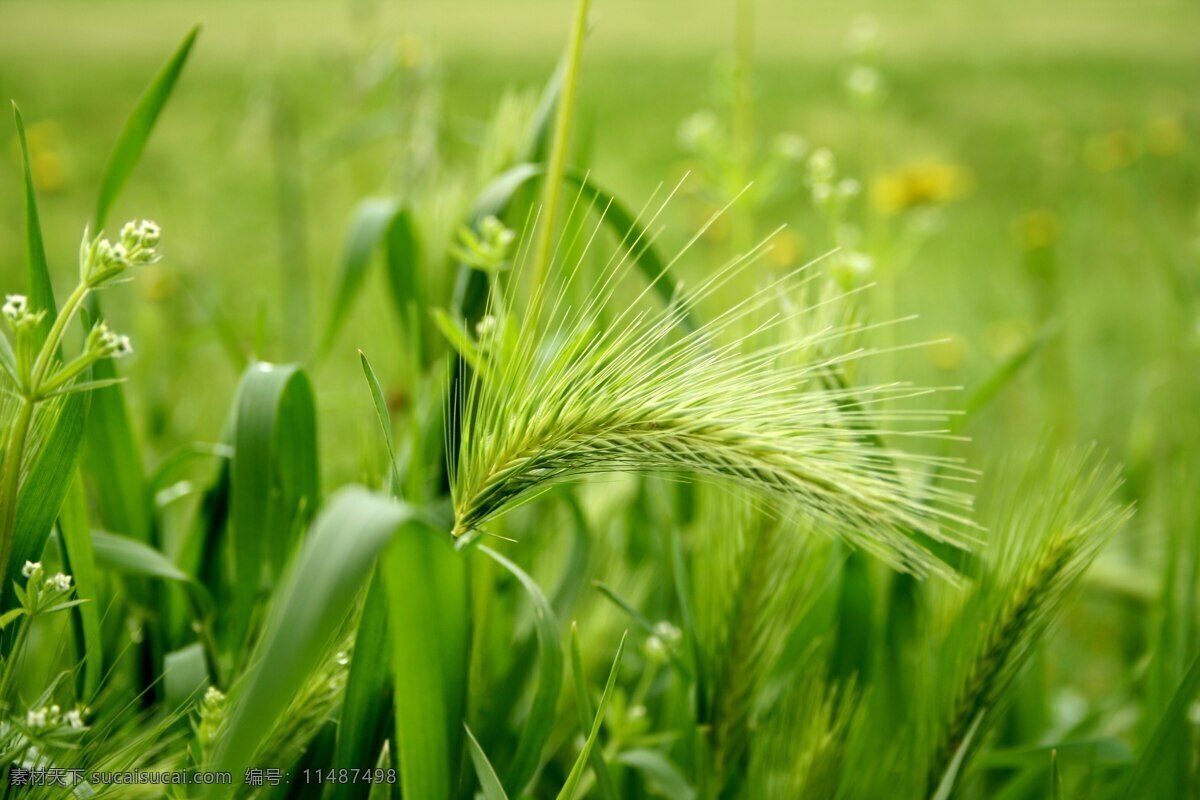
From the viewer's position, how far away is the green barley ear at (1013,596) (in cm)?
47

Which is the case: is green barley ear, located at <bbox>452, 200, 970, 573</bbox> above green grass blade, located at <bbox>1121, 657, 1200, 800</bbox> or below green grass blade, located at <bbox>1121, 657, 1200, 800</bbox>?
above

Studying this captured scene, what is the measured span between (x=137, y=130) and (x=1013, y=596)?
0.59 metres

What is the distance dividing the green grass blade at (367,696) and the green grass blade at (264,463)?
15 cm

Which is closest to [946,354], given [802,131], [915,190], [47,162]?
[915,190]

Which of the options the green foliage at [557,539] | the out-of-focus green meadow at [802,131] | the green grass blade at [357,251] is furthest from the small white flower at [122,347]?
the out-of-focus green meadow at [802,131]

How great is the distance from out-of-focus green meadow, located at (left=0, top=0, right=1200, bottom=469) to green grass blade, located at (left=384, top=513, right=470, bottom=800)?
1.15 meters

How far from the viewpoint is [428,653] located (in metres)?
0.34

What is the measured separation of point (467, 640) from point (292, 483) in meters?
0.26

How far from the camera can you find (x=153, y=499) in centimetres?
61

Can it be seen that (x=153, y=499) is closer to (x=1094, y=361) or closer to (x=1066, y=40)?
(x=1094, y=361)

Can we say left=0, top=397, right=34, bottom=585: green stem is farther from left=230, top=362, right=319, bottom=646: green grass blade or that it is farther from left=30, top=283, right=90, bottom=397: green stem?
left=230, top=362, right=319, bottom=646: green grass blade

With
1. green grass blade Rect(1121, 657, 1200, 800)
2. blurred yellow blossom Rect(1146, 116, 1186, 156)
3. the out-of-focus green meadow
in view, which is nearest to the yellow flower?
the out-of-focus green meadow

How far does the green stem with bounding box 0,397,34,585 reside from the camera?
1.19 ft

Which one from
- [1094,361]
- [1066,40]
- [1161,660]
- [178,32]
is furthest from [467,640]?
[1066,40]
